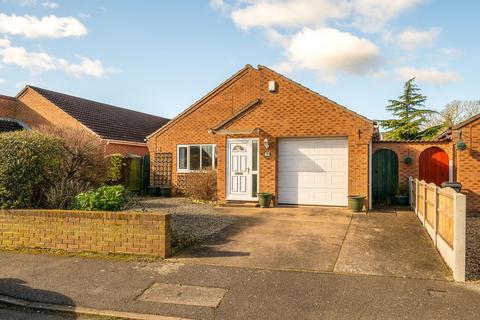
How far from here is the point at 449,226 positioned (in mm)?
5922

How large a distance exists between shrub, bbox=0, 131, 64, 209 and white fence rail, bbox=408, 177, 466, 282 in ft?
26.2

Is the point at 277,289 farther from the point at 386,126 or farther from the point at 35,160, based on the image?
the point at 386,126

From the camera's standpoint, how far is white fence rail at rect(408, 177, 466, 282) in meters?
5.31

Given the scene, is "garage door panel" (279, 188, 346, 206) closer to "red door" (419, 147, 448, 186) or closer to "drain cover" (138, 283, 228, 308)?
"red door" (419, 147, 448, 186)

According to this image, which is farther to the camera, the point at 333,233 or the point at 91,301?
the point at 333,233

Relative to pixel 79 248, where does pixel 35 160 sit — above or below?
above

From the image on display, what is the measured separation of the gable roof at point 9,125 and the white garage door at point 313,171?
16.8 m

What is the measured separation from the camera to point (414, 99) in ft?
101

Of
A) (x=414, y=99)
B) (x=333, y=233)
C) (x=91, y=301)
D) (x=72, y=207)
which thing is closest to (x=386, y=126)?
(x=414, y=99)

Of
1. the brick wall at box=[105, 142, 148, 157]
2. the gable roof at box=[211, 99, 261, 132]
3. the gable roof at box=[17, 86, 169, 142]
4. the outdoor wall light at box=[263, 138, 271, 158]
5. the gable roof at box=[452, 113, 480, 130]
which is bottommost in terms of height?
the outdoor wall light at box=[263, 138, 271, 158]

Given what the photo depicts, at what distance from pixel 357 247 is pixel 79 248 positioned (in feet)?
17.6

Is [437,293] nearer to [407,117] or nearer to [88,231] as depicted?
[88,231]

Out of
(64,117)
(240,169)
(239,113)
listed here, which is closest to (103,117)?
(64,117)

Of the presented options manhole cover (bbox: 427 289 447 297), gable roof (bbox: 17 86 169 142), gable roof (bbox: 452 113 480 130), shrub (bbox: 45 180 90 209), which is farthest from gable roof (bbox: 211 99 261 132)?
gable roof (bbox: 17 86 169 142)
